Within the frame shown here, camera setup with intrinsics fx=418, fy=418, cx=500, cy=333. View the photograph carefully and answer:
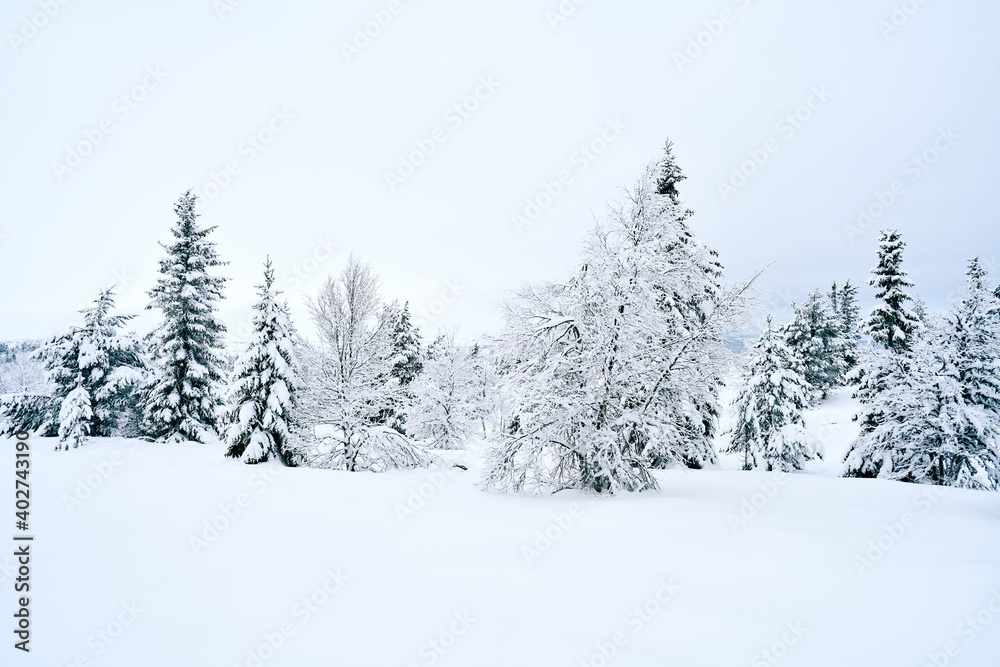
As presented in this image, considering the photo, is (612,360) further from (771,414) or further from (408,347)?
(408,347)

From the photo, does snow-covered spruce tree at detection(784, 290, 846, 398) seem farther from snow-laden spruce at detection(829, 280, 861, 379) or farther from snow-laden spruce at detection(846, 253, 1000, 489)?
snow-laden spruce at detection(846, 253, 1000, 489)

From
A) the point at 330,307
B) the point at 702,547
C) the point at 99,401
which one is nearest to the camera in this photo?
the point at 702,547

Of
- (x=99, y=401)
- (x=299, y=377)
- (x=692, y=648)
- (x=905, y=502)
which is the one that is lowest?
(x=99, y=401)

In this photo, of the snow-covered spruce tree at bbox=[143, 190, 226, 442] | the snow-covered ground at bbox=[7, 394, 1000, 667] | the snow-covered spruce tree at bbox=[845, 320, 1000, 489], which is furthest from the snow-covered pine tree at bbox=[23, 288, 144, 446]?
the snow-covered spruce tree at bbox=[845, 320, 1000, 489]

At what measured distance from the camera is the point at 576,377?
986cm

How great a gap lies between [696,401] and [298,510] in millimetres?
9049

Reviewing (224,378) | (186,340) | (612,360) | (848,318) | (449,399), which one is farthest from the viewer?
(848,318)

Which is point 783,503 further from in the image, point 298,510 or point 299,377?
point 299,377

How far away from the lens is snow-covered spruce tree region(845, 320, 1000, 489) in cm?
1412

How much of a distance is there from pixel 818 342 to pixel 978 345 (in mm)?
35527

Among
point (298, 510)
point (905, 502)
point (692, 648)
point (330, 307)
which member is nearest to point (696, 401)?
point (905, 502)

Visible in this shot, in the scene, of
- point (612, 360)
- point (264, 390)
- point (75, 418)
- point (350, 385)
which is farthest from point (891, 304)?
point (75, 418)

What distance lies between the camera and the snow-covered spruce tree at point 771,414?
25000 mm

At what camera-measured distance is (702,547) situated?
5.21 metres
